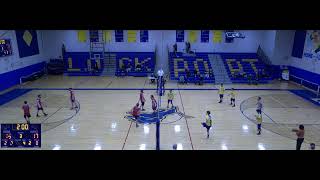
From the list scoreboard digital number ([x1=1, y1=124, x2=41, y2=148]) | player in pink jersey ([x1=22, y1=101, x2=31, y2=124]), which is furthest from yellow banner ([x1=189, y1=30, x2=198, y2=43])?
scoreboard digital number ([x1=1, y1=124, x2=41, y2=148])

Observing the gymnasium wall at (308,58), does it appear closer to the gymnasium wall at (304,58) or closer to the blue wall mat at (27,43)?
the gymnasium wall at (304,58)

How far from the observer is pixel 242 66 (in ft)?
85.8

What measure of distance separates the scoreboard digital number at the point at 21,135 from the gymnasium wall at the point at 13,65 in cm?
1419

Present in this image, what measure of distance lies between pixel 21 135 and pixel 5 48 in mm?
15124

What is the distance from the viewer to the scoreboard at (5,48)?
20016 millimetres

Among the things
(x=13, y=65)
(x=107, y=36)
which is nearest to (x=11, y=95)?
(x=13, y=65)

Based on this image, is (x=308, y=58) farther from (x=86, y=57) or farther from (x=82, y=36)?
(x=82, y=36)

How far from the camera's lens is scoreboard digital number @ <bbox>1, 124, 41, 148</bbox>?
7.85 metres
